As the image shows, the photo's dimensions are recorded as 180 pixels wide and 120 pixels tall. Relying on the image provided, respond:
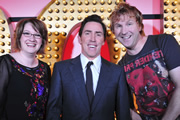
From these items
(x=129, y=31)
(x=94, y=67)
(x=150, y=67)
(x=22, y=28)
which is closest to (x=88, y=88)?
(x=94, y=67)

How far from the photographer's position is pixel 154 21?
228 centimetres

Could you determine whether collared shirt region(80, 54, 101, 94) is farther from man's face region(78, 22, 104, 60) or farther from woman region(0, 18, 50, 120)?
woman region(0, 18, 50, 120)

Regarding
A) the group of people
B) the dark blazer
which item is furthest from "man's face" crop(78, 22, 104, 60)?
the dark blazer

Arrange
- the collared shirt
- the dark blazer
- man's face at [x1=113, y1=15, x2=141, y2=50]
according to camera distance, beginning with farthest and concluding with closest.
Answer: man's face at [x1=113, y1=15, x2=141, y2=50] < the collared shirt < the dark blazer

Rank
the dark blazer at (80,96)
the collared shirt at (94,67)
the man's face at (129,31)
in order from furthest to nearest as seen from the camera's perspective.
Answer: the man's face at (129,31) < the collared shirt at (94,67) < the dark blazer at (80,96)

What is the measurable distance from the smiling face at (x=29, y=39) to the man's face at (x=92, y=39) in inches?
22.0

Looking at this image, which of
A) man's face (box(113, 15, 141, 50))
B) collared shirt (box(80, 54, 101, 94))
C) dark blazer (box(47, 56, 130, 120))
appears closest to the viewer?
dark blazer (box(47, 56, 130, 120))

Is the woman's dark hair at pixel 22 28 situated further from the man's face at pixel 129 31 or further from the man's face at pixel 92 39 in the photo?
the man's face at pixel 129 31

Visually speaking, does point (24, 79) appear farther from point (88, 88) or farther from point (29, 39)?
point (88, 88)

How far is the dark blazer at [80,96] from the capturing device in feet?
4.68

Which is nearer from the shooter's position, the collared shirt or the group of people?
the group of people

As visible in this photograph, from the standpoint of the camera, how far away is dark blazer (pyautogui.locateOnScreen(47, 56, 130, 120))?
4.68 ft

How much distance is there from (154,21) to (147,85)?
1240 mm

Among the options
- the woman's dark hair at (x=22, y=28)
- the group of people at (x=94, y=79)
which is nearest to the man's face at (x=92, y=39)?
the group of people at (x=94, y=79)
